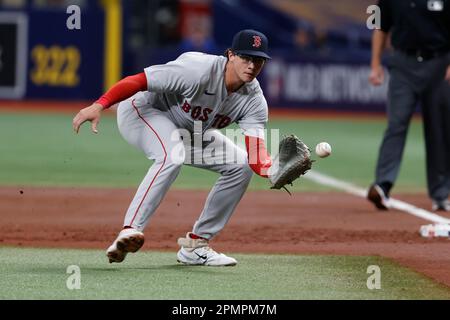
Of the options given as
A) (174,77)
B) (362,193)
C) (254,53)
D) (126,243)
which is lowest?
(362,193)

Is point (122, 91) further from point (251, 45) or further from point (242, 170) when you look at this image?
point (242, 170)

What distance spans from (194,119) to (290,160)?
748 millimetres

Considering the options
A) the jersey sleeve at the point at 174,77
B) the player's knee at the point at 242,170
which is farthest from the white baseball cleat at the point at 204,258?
the jersey sleeve at the point at 174,77

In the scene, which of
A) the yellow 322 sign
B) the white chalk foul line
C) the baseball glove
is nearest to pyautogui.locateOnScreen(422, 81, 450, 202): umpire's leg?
the white chalk foul line

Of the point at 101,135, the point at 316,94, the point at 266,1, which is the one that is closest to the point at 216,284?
the point at 101,135

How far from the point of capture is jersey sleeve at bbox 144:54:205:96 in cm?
752

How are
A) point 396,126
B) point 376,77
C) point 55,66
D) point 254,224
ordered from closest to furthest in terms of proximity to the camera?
point 254,224 → point 396,126 → point 376,77 → point 55,66

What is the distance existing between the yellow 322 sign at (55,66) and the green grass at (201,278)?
18.5 m

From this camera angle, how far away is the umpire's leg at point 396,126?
455 inches

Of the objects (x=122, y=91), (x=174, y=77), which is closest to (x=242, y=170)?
(x=174, y=77)

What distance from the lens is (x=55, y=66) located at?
88.1ft

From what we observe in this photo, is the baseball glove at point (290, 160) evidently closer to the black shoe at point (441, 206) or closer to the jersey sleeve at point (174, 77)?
the jersey sleeve at point (174, 77)

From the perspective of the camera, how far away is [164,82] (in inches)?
296

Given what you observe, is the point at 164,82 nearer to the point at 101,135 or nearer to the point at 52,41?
the point at 101,135
